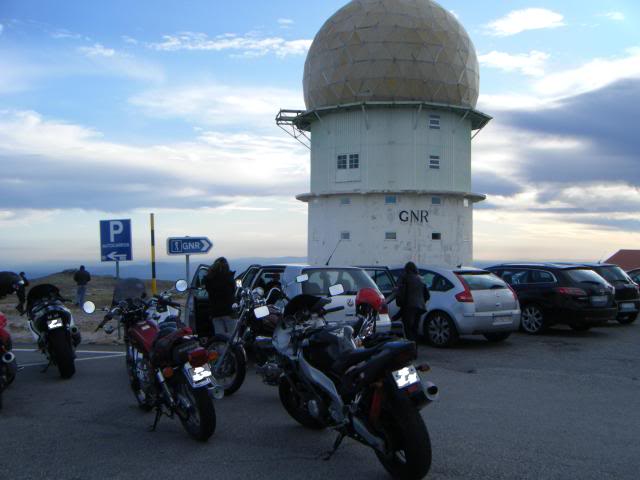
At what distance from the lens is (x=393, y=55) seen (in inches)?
1235

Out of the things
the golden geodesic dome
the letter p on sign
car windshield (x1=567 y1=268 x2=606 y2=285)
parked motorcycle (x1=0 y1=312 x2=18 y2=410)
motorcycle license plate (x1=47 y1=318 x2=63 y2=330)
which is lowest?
parked motorcycle (x1=0 y1=312 x2=18 y2=410)

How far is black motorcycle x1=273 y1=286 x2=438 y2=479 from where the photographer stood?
15.7ft

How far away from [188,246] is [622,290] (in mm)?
11031

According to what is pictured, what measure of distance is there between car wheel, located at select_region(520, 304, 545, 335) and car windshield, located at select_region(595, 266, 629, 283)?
3.13 meters

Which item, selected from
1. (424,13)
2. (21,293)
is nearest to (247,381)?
(21,293)

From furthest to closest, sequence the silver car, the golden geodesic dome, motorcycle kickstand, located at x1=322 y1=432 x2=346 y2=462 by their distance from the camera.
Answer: the golden geodesic dome < the silver car < motorcycle kickstand, located at x1=322 y1=432 x2=346 y2=462

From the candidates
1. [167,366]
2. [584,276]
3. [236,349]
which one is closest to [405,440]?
[167,366]

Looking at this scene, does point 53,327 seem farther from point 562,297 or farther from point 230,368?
point 562,297

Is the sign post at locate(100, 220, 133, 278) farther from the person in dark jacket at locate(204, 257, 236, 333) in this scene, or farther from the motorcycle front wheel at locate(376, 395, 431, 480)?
the motorcycle front wheel at locate(376, 395, 431, 480)

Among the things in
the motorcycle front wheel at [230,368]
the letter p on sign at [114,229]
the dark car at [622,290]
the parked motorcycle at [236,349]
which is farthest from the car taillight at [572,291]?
the letter p on sign at [114,229]

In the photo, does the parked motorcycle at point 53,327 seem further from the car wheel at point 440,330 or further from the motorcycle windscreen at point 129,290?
the car wheel at point 440,330

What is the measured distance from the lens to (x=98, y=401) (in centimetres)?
808

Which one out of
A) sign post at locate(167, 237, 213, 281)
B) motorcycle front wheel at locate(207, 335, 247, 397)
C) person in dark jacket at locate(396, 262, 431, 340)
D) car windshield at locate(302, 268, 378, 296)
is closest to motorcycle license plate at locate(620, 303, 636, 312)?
person in dark jacket at locate(396, 262, 431, 340)

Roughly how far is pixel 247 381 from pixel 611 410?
4.73 m
